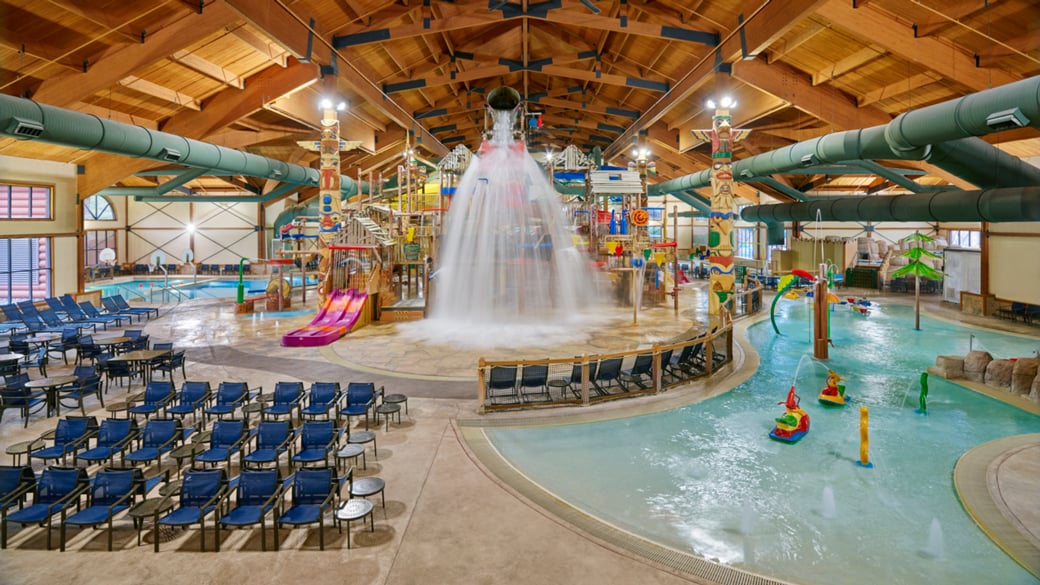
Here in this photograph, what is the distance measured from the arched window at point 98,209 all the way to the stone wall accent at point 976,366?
5089 centimetres

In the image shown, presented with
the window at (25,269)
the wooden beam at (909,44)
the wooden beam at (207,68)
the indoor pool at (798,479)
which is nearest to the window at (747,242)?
the wooden beam at (909,44)

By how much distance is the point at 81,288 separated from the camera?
24.3 meters

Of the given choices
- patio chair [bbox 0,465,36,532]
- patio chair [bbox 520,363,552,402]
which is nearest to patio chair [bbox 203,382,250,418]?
patio chair [bbox 0,465,36,532]

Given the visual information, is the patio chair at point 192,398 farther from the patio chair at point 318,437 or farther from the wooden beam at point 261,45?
the wooden beam at point 261,45

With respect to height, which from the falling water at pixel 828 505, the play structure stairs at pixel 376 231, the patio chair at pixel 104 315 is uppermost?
the play structure stairs at pixel 376 231

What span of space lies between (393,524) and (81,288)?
25.2 m

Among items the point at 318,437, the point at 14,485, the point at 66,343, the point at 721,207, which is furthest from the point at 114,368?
the point at 721,207

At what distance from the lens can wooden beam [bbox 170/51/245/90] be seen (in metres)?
16.9

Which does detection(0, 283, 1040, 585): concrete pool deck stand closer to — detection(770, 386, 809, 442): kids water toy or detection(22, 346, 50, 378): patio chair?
detection(770, 386, 809, 442): kids water toy

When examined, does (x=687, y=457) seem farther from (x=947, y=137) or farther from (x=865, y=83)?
(x=865, y=83)

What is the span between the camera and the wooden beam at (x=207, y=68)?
16.9m

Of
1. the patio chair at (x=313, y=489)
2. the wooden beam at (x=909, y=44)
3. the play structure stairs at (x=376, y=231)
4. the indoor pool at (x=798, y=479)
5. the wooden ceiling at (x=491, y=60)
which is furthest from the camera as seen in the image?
the play structure stairs at (x=376, y=231)

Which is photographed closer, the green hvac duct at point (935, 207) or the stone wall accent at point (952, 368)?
the green hvac duct at point (935, 207)

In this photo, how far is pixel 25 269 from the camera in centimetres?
2278
